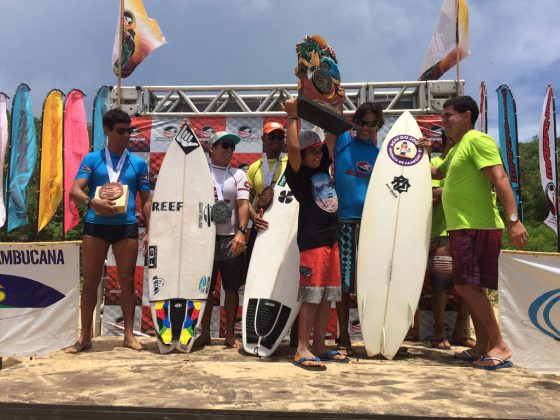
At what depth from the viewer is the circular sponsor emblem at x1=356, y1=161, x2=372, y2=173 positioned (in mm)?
3623

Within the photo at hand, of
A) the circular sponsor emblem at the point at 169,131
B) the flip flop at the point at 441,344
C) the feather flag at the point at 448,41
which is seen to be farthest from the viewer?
the feather flag at the point at 448,41

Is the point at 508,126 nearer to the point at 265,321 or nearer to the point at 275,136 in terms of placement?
the point at 275,136

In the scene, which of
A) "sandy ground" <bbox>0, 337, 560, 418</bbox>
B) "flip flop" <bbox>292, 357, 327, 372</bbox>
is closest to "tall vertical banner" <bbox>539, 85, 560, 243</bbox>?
"sandy ground" <bbox>0, 337, 560, 418</bbox>

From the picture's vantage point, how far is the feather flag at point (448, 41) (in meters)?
4.80

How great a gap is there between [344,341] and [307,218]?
1012 mm

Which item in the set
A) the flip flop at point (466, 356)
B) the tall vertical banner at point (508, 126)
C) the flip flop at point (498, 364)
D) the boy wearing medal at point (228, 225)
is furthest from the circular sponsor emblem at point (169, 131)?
the tall vertical banner at point (508, 126)

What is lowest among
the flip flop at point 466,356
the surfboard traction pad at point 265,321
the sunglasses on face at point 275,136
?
the flip flop at point 466,356

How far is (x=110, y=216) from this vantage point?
11.2 ft

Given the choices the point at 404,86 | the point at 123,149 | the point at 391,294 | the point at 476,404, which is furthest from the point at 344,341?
the point at 404,86

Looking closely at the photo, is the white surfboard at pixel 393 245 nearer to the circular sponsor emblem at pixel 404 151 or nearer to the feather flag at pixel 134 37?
the circular sponsor emblem at pixel 404 151

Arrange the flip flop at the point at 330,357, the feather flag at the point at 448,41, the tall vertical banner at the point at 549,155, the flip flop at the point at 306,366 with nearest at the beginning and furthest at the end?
the flip flop at the point at 306,366 → the flip flop at the point at 330,357 → the feather flag at the point at 448,41 → the tall vertical banner at the point at 549,155

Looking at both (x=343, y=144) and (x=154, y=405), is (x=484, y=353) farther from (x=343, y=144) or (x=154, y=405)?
(x=154, y=405)

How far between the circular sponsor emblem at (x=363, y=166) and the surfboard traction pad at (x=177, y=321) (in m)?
1.66

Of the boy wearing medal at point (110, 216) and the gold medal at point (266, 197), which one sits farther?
the gold medal at point (266, 197)
